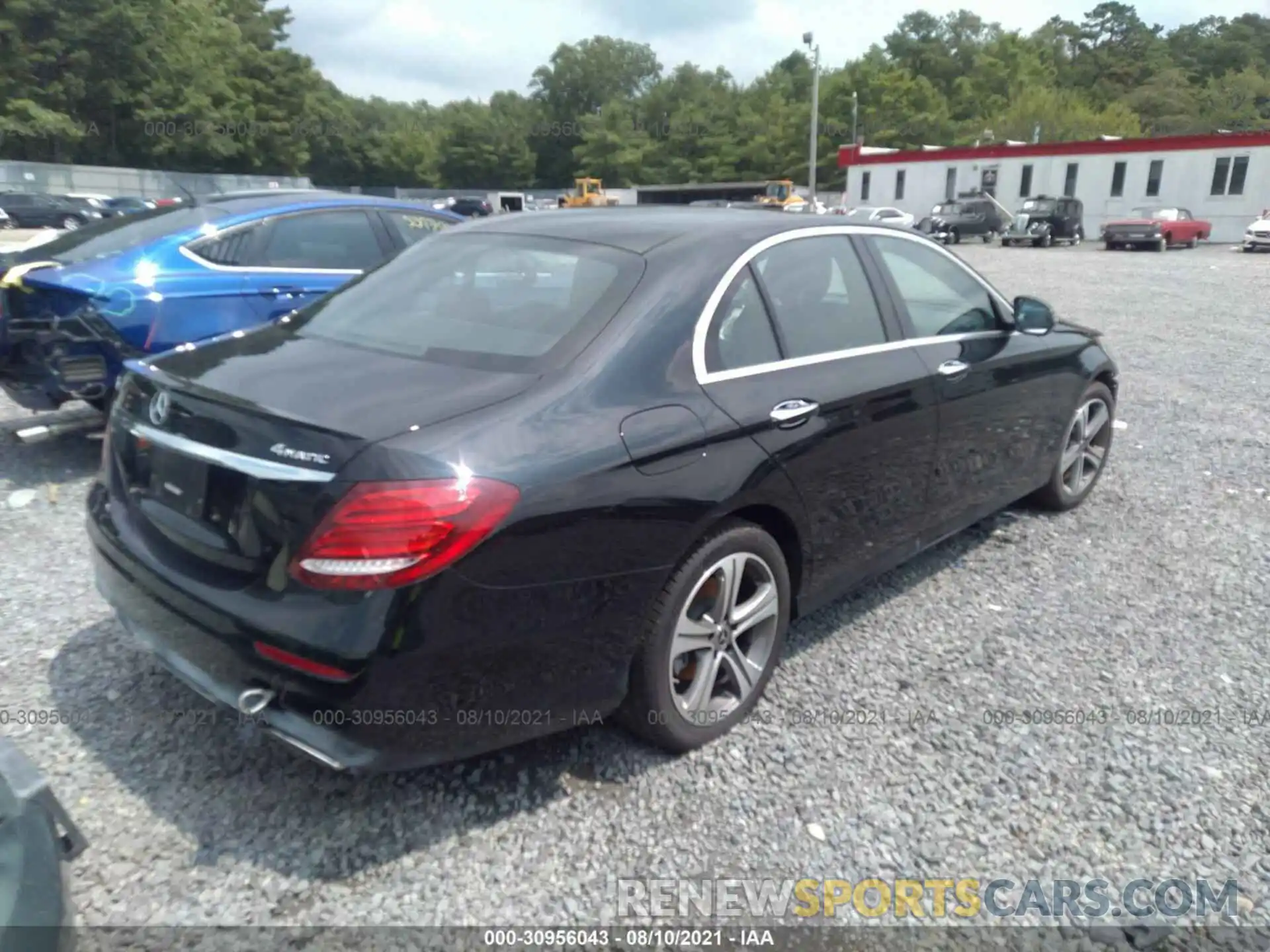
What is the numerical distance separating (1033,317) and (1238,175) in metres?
43.0

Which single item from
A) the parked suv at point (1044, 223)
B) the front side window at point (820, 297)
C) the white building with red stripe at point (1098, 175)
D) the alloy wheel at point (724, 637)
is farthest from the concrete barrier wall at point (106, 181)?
the alloy wheel at point (724, 637)

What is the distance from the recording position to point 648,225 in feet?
10.8

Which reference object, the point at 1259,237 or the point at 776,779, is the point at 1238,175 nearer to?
the point at 1259,237

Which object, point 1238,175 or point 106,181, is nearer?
point 1238,175

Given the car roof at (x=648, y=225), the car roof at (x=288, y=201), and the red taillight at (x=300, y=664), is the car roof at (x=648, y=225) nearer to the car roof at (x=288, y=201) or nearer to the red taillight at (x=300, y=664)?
the red taillight at (x=300, y=664)

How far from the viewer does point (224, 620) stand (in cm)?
239

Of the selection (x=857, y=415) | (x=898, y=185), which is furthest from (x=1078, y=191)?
(x=857, y=415)

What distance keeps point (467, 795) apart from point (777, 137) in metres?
83.9

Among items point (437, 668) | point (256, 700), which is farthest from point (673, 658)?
point (256, 700)

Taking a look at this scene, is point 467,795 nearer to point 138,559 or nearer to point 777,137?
point 138,559

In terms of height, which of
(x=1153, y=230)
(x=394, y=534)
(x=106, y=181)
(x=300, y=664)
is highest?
(x=394, y=534)

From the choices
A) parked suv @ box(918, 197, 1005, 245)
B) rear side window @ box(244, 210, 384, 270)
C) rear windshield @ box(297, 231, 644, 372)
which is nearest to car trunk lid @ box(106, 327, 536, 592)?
rear windshield @ box(297, 231, 644, 372)

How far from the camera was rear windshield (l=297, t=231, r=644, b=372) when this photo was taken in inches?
109

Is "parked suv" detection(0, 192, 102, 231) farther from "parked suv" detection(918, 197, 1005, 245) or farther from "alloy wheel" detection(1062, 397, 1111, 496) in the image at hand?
"alloy wheel" detection(1062, 397, 1111, 496)
